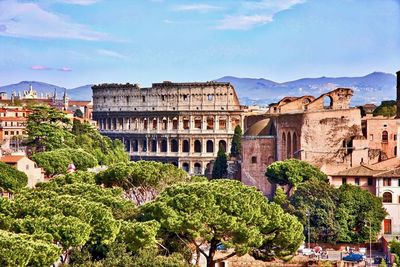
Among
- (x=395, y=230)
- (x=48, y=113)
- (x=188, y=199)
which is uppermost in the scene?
(x=48, y=113)

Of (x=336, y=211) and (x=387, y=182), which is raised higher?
(x=387, y=182)

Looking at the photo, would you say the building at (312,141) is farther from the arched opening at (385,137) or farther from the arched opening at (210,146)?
the arched opening at (210,146)

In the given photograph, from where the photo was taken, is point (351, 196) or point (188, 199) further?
point (351, 196)

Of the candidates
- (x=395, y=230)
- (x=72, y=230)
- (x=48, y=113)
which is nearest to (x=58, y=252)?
(x=72, y=230)

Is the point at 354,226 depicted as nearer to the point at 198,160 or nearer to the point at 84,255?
the point at 84,255

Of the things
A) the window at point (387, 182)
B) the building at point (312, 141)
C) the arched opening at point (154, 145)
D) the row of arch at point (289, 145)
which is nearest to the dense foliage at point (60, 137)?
the building at point (312, 141)

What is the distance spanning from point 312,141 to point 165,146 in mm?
57283

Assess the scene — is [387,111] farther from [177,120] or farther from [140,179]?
[140,179]

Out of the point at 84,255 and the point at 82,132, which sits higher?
the point at 82,132

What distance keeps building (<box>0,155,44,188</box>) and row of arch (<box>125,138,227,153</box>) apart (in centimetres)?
5931

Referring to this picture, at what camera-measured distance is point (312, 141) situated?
70438 mm

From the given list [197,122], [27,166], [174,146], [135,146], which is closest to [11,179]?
[27,166]

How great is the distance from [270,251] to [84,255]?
880 centimetres

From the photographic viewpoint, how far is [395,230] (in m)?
58.7
